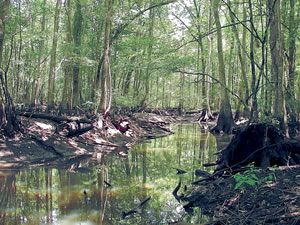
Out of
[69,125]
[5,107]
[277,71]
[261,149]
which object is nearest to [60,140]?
[69,125]

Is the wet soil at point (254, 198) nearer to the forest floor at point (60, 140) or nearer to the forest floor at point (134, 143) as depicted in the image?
the forest floor at point (134, 143)

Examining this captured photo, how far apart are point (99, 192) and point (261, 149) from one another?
3.31m

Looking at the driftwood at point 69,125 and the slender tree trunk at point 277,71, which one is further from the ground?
the slender tree trunk at point 277,71

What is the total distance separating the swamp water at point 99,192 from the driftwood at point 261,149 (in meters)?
1.08

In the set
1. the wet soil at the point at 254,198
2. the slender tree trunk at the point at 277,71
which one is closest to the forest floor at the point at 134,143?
the wet soil at the point at 254,198

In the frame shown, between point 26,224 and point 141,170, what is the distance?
384cm

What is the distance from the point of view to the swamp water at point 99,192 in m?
4.41

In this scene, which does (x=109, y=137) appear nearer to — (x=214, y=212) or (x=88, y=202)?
(x=88, y=202)

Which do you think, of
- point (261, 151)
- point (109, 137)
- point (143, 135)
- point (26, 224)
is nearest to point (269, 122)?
point (261, 151)

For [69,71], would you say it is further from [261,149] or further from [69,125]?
[261,149]

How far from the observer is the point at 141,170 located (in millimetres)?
7625

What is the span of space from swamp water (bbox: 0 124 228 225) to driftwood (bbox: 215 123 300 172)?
3.55 ft

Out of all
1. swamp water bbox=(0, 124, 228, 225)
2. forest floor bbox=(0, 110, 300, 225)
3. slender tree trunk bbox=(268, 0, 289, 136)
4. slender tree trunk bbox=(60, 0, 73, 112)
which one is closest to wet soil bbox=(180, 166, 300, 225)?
forest floor bbox=(0, 110, 300, 225)

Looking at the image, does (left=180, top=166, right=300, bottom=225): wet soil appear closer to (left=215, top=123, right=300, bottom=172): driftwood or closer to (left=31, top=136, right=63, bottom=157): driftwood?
(left=215, top=123, right=300, bottom=172): driftwood
